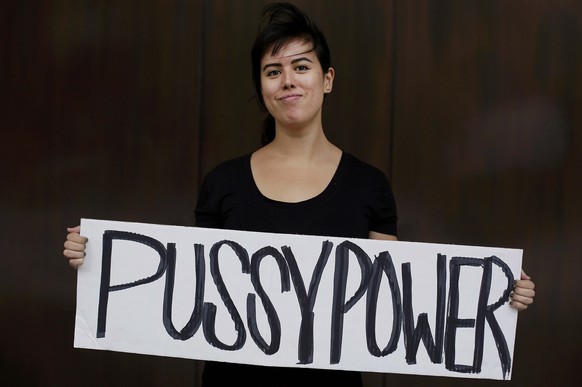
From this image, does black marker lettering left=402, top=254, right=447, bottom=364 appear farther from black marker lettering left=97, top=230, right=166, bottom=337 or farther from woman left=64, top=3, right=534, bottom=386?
black marker lettering left=97, top=230, right=166, bottom=337

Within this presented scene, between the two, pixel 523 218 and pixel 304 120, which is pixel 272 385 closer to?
pixel 304 120

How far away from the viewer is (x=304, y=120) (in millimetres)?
1935

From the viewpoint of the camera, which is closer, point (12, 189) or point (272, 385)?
point (272, 385)

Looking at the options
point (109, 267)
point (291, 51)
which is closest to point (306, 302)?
point (109, 267)

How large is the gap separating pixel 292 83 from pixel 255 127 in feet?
3.47

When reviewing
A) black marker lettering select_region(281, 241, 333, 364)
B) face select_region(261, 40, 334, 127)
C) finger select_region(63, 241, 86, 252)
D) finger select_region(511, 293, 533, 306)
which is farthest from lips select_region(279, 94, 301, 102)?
finger select_region(511, 293, 533, 306)

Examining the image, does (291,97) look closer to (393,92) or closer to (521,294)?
(521,294)

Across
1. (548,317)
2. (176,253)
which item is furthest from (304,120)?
(548,317)

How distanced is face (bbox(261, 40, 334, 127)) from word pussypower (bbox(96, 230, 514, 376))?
0.34 m

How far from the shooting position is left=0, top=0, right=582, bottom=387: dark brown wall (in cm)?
291

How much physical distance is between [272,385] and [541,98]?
61.7 inches

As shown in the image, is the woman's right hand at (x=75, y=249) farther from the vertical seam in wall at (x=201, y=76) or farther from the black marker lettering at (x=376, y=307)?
the vertical seam in wall at (x=201, y=76)

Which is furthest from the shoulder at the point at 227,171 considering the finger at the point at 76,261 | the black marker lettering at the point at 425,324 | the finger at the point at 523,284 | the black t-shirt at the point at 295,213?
the finger at the point at 523,284

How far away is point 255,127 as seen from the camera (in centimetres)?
296
